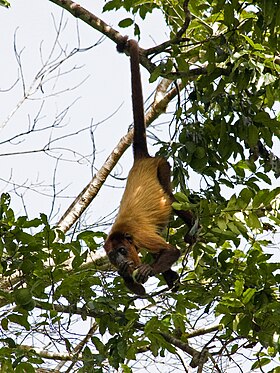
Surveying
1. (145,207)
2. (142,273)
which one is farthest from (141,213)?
(142,273)

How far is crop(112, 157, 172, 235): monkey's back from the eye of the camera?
5406mm

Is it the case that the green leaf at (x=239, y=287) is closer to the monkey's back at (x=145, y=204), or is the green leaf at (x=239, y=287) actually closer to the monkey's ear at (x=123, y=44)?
the monkey's back at (x=145, y=204)

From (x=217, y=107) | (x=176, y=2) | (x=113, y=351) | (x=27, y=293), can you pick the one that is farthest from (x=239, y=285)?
(x=176, y=2)

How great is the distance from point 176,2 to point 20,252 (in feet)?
7.48

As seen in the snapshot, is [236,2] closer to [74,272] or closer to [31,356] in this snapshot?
[74,272]

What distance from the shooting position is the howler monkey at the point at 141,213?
5.06 m

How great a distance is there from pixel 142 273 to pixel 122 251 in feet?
1.38

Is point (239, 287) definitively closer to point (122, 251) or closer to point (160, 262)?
point (160, 262)

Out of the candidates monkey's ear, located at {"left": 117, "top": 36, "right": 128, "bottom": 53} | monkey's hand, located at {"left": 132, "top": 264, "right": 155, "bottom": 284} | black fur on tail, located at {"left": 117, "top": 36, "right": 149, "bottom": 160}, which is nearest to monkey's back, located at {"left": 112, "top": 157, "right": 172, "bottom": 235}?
black fur on tail, located at {"left": 117, "top": 36, "right": 149, "bottom": 160}

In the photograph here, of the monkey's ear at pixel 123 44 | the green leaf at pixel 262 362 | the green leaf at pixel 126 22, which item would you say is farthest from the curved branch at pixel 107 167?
the green leaf at pixel 262 362

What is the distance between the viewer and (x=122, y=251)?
5270mm

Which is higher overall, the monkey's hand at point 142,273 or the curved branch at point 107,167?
the curved branch at point 107,167

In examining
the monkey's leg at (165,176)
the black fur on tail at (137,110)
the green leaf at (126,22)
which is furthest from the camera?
the monkey's leg at (165,176)

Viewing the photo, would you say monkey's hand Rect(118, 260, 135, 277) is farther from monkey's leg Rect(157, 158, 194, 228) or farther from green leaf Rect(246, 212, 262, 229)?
green leaf Rect(246, 212, 262, 229)
